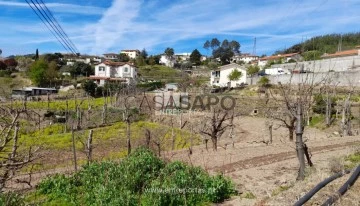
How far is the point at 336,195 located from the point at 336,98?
1079 inches

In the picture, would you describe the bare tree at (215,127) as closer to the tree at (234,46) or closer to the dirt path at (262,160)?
the dirt path at (262,160)

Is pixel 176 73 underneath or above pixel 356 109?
above

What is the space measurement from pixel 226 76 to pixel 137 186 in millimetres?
47005

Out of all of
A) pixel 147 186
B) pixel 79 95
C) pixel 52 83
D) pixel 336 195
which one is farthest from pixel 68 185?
pixel 52 83

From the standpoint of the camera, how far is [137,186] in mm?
8969

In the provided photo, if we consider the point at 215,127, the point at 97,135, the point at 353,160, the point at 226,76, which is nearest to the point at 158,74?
the point at 226,76

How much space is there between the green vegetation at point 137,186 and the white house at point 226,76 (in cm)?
4365

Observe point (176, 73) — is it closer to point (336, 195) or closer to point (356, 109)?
point (356, 109)

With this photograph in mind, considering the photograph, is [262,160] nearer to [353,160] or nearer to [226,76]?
[353,160]

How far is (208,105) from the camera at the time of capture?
1425 inches

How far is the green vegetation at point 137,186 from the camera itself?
7.92 meters

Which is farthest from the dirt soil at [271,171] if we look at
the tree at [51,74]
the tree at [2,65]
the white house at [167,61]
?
the white house at [167,61]
